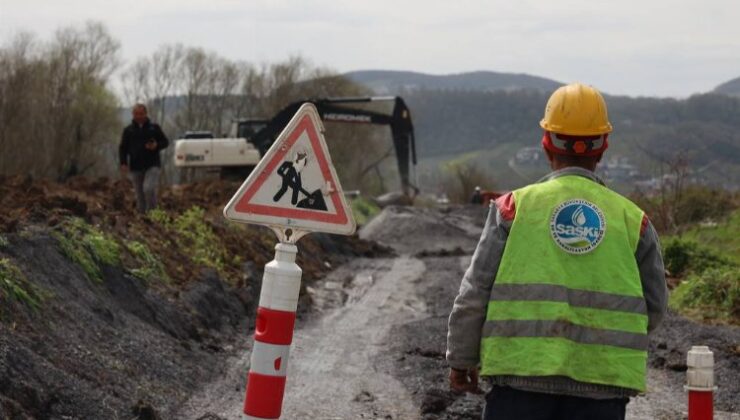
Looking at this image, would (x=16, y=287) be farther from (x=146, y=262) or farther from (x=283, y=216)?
(x=283, y=216)

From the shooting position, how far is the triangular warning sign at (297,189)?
6.03 meters

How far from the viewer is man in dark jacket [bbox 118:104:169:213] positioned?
18984mm

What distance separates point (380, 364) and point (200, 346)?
1767 mm

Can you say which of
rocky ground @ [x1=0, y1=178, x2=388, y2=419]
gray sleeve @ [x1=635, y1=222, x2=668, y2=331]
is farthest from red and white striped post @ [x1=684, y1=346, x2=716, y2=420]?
rocky ground @ [x1=0, y1=178, x2=388, y2=419]

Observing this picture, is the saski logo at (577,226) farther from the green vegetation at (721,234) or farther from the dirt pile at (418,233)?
the dirt pile at (418,233)

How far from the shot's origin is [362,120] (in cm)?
3831

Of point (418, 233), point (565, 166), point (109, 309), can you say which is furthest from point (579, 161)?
point (418, 233)

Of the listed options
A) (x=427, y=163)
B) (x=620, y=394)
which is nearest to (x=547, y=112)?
(x=620, y=394)

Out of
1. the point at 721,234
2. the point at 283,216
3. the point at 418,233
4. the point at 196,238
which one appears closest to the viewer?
the point at 283,216

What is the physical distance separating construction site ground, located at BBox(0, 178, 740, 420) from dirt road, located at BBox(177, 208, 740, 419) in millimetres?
21

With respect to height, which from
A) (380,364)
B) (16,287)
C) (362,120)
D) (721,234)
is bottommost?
(380,364)

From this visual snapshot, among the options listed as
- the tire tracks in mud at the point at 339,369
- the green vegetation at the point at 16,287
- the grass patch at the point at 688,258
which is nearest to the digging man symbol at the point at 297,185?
the tire tracks in mud at the point at 339,369

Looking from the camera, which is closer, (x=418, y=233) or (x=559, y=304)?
(x=559, y=304)

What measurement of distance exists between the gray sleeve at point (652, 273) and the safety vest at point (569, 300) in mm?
85
